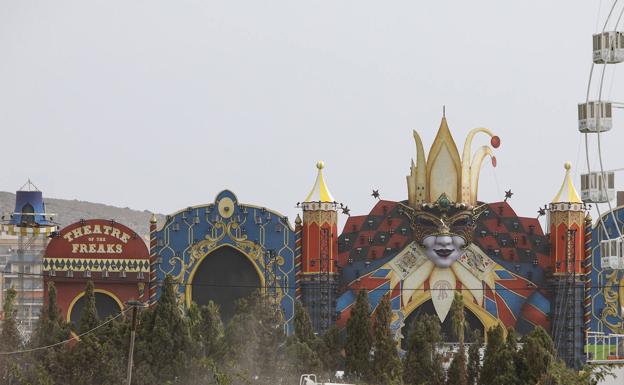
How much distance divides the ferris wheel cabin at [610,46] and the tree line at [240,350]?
13149 mm

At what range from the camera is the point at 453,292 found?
98.4m

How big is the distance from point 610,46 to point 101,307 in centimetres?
3446

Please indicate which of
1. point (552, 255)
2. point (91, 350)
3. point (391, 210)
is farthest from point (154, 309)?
point (552, 255)

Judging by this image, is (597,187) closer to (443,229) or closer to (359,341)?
(359,341)

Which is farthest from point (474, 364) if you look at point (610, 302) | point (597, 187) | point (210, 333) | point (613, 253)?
point (210, 333)

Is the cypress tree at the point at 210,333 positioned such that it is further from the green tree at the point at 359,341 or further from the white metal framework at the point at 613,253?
the white metal framework at the point at 613,253

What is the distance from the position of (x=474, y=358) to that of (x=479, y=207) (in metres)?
13.0

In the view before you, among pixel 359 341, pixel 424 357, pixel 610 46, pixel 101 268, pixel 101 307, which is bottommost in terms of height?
pixel 424 357

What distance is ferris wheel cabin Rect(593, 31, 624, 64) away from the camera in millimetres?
78438

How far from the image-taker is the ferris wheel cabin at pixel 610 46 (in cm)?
7844

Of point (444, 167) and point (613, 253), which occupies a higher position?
point (444, 167)

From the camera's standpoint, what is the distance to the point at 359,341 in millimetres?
91688

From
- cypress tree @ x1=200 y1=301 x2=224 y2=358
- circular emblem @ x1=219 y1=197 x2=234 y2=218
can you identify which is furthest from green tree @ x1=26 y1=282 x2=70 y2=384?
circular emblem @ x1=219 y1=197 x2=234 y2=218

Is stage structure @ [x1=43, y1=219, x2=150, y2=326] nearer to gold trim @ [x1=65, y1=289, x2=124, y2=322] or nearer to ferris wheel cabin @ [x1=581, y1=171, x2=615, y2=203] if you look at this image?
gold trim @ [x1=65, y1=289, x2=124, y2=322]
